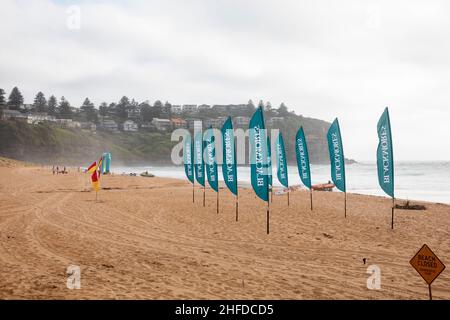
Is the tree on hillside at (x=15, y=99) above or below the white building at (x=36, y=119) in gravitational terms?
above

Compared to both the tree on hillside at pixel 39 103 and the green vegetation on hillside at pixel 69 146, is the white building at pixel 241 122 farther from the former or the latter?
the tree on hillside at pixel 39 103

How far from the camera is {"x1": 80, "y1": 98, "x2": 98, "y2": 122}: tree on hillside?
568ft

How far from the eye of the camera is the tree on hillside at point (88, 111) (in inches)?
6816

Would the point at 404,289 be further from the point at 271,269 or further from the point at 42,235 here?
the point at 42,235

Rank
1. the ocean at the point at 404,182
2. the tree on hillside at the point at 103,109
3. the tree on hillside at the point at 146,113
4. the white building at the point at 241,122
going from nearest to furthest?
1. the ocean at the point at 404,182
2. the tree on hillside at the point at 103,109
3. the white building at the point at 241,122
4. the tree on hillside at the point at 146,113

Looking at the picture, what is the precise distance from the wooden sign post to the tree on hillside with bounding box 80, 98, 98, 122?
606 feet

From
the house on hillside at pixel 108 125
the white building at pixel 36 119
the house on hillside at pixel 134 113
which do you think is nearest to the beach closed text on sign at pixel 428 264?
the white building at pixel 36 119

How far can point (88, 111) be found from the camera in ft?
593

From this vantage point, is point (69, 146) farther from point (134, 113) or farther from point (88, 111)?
point (134, 113)

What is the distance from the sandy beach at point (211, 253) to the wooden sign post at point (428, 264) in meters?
1.15

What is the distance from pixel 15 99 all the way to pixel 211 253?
173600 mm

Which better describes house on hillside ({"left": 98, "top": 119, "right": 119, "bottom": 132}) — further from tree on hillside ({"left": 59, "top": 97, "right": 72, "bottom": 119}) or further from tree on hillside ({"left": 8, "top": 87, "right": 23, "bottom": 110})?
tree on hillside ({"left": 8, "top": 87, "right": 23, "bottom": 110})

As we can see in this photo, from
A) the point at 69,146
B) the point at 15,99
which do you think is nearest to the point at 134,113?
the point at 15,99

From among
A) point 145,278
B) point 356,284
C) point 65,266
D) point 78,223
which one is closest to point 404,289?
point 356,284
